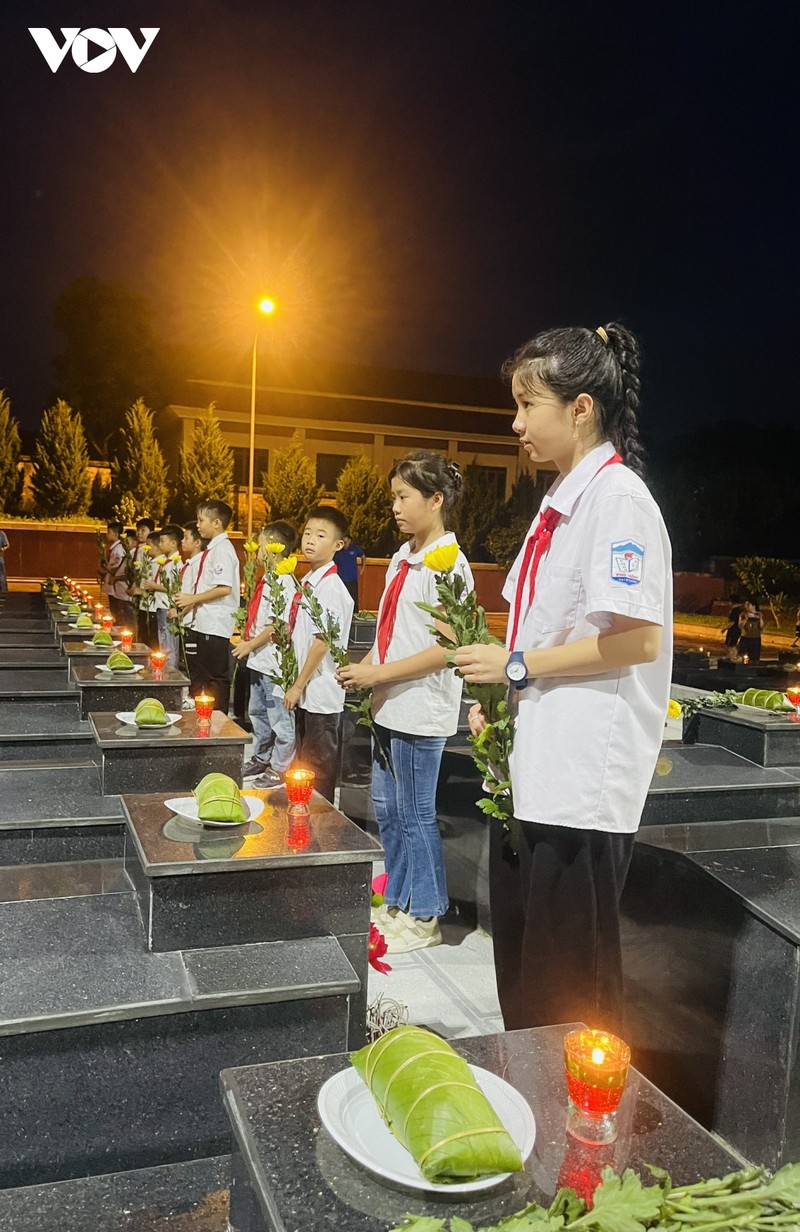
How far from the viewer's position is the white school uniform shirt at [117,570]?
1302cm

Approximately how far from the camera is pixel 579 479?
1.97 m

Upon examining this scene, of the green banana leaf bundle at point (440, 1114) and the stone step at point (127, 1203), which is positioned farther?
the stone step at point (127, 1203)

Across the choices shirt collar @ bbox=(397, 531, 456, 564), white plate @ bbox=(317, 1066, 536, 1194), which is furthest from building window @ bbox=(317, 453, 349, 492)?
white plate @ bbox=(317, 1066, 536, 1194)

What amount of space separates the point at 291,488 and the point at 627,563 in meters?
25.3

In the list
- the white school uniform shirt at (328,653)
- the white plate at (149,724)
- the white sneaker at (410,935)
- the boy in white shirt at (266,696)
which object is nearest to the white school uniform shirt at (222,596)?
the boy in white shirt at (266,696)

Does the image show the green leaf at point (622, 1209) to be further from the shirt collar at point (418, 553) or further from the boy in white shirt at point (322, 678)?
the boy in white shirt at point (322, 678)

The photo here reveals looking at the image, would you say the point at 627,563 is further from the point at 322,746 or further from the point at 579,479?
the point at 322,746

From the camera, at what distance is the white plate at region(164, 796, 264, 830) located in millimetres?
Result: 2416

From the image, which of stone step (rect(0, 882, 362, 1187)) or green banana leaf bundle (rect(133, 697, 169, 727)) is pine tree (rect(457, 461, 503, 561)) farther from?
stone step (rect(0, 882, 362, 1187))

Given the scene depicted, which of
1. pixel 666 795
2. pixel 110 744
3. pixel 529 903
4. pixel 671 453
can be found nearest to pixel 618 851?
pixel 529 903

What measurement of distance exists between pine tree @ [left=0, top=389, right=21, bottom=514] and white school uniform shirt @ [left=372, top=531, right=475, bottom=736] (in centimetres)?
2379

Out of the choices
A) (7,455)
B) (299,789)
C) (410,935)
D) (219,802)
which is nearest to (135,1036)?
(219,802)

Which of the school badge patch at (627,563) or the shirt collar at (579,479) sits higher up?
the shirt collar at (579,479)

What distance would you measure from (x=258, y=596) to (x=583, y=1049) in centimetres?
507
